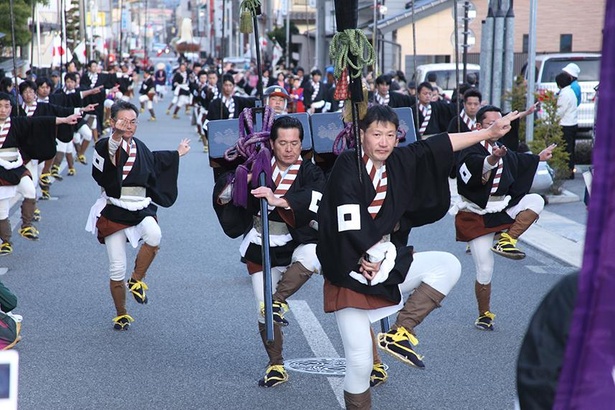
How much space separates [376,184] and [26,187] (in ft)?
25.0

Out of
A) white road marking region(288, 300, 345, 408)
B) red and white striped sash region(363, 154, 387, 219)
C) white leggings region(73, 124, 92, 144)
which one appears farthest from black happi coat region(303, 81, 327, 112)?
red and white striped sash region(363, 154, 387, 219)

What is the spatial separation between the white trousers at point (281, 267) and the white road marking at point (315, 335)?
0.61 m

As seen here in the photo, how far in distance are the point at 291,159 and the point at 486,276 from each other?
203 cm

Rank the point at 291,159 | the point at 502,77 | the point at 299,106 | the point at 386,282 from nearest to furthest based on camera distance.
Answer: the point at 386,282, the point at 291,159, the point at 502,77, the point at 299,106

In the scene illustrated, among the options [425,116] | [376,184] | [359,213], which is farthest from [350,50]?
[425,116]

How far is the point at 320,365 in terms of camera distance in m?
6.84

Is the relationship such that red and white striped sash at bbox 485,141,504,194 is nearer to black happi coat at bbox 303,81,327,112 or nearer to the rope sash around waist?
the rope sash around waist

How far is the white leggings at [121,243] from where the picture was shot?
7820mm

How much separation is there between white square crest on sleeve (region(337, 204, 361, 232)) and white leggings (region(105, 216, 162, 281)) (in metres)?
3.26

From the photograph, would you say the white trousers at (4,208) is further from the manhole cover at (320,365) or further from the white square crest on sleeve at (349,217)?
the white square crest on sleeve at (349,217)

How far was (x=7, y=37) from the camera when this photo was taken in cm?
2995

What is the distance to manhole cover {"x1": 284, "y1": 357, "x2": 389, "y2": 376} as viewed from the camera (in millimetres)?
6652

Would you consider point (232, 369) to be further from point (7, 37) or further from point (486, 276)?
point (7, 37)

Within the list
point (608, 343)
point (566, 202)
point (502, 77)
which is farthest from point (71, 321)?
point (502, 77)
